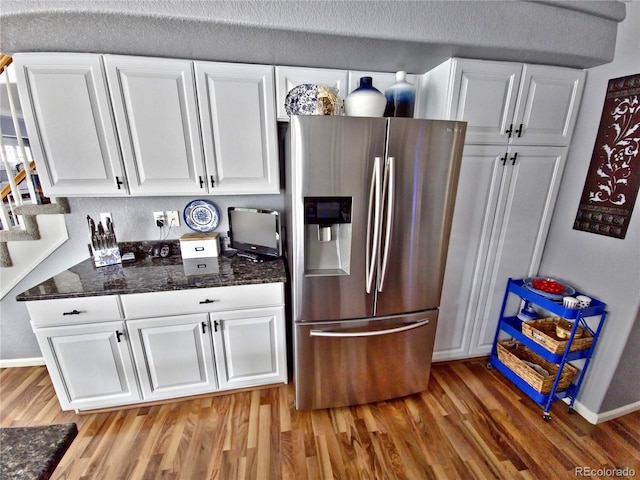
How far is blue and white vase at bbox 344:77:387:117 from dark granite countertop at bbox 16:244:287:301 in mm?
1012

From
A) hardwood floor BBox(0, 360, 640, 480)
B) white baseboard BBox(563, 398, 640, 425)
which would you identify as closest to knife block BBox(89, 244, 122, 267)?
hardwood floor BBox(0, 360, 640, 480)

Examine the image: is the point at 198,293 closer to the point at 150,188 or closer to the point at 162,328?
the point at 162,328

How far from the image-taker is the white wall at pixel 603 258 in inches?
56.1

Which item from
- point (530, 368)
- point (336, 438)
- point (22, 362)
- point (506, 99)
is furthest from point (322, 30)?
point (22, 362)

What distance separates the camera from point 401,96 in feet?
4.99

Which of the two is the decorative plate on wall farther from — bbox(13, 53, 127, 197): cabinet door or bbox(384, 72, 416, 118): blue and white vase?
bbox(384, 72, 416, 118): blue and white vase

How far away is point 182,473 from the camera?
1.33 metres

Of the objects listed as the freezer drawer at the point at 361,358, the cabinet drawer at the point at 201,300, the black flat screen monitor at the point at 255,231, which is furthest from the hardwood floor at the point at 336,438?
the black flat screen monitor at the point at 255,231

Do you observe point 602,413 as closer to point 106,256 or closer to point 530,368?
point 530,368

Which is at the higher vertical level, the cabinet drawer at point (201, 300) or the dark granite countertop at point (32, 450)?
the dark granite countertop at point (32, 450)

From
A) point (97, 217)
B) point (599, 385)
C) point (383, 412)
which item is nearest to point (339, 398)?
point (383, 412)

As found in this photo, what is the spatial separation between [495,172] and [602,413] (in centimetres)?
158
